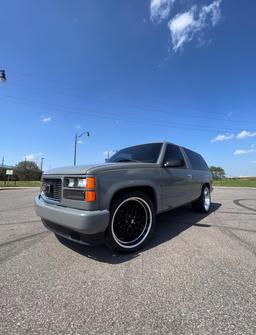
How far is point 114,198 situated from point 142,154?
1.51 metres

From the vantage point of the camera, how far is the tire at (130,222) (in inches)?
115

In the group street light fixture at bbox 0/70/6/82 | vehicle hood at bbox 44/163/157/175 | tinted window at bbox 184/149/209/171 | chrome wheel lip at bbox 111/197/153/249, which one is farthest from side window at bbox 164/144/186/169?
street light fixture at bbox 0/70/6/82

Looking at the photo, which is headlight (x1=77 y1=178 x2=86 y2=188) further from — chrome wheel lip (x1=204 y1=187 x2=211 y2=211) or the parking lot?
chrome wheel lip (x1=204 y1=187 x2=211 y2=211)

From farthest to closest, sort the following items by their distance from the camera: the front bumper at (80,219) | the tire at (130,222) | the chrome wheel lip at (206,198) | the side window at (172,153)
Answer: the chrome wheel lip at (206,198), the side window at (172,153), the tire at (130,222), the front bumper at (80,219)

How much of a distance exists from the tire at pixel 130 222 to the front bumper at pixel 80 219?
256 mm

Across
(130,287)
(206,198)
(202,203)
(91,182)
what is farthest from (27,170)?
(130,287)

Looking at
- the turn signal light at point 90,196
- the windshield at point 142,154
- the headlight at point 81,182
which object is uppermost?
the windshield at point 142,154

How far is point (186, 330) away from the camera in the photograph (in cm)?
159

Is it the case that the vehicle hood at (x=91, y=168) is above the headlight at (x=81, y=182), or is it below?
above

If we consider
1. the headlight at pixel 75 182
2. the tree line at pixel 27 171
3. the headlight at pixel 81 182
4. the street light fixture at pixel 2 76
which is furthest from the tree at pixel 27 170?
the headlight at pixel 81 182

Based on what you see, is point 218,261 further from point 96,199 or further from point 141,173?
point 96,199

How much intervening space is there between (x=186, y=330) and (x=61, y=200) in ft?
7.15

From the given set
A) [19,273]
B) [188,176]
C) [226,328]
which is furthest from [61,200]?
[188,176]

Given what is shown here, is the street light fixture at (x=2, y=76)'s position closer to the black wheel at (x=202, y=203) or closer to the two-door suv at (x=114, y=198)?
the two-door suv at (x=114, y=198)
